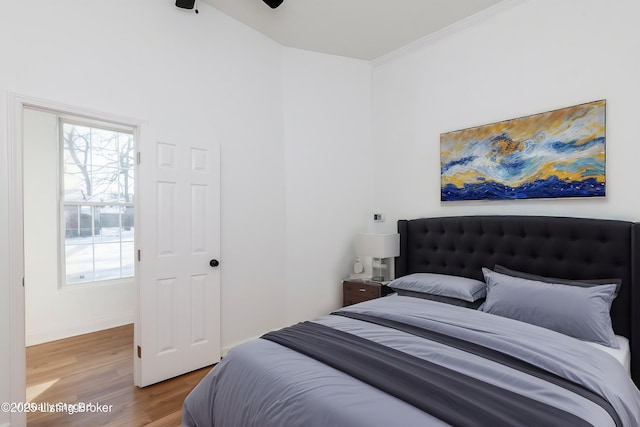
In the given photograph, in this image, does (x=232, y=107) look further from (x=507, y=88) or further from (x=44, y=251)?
(x=44, y=251)

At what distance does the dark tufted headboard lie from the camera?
211cm

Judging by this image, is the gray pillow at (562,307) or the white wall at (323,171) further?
the white wall at (323,171)

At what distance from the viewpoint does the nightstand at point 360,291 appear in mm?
3221

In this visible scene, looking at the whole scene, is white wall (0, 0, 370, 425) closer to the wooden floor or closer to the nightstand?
the nightstand

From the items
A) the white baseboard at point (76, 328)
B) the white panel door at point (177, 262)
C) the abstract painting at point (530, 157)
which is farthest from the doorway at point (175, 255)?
the abstract painting at point (530, 157)

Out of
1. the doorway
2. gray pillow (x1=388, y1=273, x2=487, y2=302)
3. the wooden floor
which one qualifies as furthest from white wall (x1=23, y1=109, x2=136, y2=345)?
gray pillow (x1=388, y1=273, x2=487, y2=302)

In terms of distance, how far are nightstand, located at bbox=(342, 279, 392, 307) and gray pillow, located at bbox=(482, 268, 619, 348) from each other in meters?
1.12

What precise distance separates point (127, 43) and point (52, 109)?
2.43ft

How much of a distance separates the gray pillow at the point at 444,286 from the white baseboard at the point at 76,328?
263 centimetres

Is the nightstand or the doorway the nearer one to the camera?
the doorway

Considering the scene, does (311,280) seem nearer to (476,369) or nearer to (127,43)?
(476,369)

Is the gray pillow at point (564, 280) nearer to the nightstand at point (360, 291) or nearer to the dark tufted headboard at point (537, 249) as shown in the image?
the dark tufted headboard at point (537, 249)

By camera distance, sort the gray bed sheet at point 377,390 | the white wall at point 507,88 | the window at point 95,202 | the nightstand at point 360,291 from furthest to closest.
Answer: the window at point 95,202, the nightstand at point 360,291, the white wall at point 507,88, the gray bed sheet at point 377,390

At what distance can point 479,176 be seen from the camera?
114 inches
